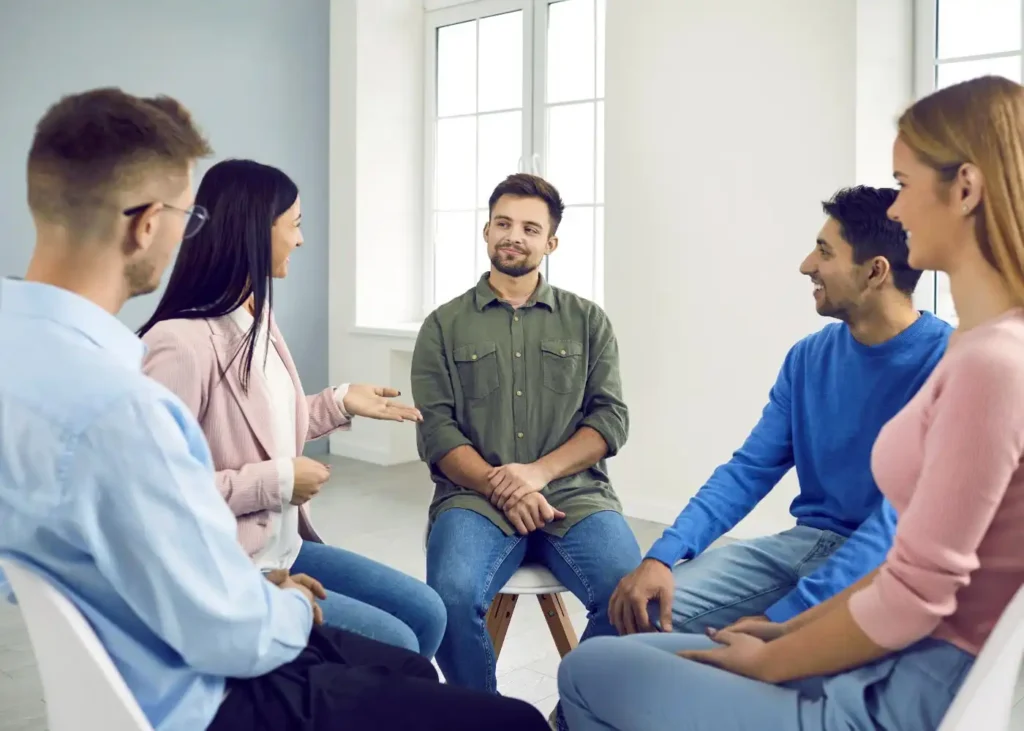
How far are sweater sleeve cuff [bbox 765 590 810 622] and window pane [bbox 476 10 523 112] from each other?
3.69m

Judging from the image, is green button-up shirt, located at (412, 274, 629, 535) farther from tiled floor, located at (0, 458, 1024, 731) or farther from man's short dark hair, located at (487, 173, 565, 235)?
tiled floor, located at (0, 458, 1024, 731)

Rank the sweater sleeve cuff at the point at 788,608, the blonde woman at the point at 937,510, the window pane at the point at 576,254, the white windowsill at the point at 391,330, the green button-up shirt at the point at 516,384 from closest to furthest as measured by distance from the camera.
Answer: the blonde woman at the point at 937,510
the sweater sleeve cuff at the point at 788,608
the green button-up shirt at the point at 516,384
the window pane at the point at 576,254
the white windowsill at the point at 391,330

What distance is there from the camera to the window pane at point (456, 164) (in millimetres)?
5117

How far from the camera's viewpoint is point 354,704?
3.76 ft

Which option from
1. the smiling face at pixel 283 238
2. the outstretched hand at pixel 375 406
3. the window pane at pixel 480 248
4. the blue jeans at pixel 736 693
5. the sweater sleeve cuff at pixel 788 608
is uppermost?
the window pane at pixel 480 248

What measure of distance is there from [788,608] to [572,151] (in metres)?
3.36

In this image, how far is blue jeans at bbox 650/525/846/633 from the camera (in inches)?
66.0

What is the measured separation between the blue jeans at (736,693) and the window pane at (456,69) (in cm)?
420

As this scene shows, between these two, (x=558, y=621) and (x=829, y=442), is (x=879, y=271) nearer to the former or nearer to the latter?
(x=829, y=442)

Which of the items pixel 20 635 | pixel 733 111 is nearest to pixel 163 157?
pixel 20 635

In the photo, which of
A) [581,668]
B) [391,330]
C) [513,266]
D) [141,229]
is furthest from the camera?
[391,330]

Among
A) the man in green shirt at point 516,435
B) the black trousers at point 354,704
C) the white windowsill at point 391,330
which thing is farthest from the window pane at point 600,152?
the black trousers at point 354,704

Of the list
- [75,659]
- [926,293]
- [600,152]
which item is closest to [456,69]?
[600,152]

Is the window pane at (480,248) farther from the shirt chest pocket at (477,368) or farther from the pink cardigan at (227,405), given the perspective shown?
the pink cardigan at (227,405)
